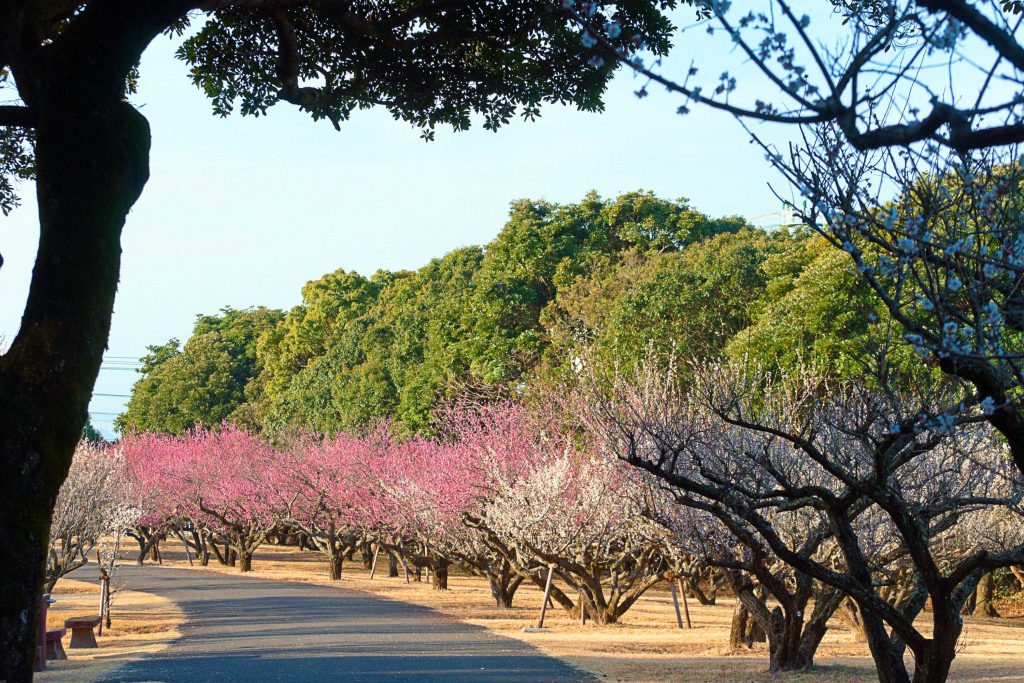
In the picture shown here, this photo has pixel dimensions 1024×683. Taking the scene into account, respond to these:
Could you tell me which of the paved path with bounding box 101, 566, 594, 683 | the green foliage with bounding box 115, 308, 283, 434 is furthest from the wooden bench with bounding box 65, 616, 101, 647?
the green foliage with bounding box 115, 308, 283, 434

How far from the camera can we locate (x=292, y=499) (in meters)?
43.2

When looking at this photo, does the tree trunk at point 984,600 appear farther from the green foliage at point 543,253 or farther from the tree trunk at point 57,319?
the tree trunk at point 57,319

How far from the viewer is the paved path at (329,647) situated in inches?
595

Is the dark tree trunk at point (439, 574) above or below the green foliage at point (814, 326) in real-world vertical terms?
below

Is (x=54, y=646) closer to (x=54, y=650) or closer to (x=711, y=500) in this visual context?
(x=54, y=650)

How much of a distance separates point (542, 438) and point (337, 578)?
15.8 m

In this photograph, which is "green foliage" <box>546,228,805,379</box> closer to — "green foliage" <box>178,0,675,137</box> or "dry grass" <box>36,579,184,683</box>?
"dry grass" <box>36,579,184,683</box>

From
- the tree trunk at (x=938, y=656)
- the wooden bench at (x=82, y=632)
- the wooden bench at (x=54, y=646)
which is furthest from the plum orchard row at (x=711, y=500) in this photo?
the wooden bench at (x=54, y=646)

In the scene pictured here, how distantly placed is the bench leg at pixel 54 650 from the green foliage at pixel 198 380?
50442mm

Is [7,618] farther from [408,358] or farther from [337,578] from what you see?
[408,358]

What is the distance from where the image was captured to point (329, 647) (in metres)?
18.7

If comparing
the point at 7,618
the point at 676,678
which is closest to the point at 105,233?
the point at 7,618

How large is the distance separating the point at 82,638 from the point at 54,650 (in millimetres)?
2079

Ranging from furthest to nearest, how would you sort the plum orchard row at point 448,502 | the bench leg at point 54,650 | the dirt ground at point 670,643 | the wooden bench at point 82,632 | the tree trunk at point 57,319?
the plum orchard row at point 448,502 → the wooden bench at point 82,632 → the bench leg at point 54,650 → the dirt ground at point 670,643 → the tree trunk at point 57,319
